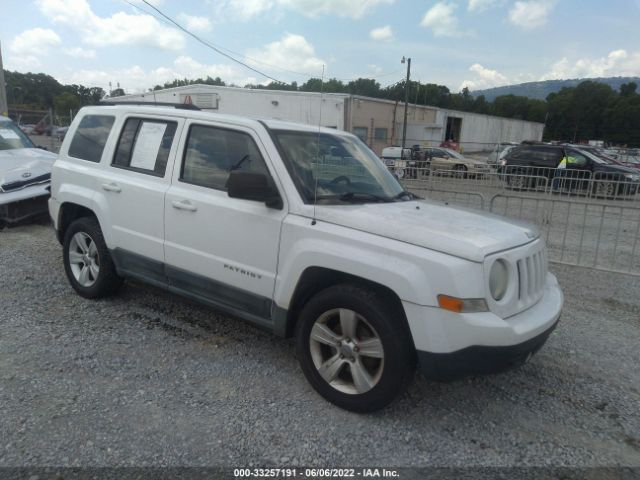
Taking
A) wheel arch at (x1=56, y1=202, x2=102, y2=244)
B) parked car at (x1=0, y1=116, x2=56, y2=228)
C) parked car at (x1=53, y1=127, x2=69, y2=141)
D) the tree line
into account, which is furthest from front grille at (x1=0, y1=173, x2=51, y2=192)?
the tree line

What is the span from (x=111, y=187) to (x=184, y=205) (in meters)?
1.01

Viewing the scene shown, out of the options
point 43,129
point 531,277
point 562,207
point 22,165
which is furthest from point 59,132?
point 531,277

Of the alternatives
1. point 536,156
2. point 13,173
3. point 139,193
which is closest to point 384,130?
point 536,156

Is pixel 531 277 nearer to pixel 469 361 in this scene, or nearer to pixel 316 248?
pixel 469 361

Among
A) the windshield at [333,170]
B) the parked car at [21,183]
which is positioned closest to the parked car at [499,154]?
the parked car at [21,183]

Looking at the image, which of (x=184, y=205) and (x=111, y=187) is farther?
(x=111, y=187)

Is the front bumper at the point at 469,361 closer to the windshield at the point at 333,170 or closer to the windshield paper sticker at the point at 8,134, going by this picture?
the windshield at the point at 333,170

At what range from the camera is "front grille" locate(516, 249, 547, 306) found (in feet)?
10.2

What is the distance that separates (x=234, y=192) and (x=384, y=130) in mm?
42066

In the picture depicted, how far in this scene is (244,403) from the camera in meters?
3.33

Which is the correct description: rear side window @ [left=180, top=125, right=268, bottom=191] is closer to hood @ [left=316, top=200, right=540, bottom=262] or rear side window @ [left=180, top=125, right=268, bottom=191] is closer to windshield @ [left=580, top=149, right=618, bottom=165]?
hood @ [left=316, top=200, right=540, bottom=262]

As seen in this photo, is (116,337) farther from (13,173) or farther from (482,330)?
(13,173)

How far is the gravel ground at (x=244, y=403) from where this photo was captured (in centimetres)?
286

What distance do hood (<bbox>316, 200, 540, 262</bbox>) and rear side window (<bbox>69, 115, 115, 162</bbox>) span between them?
262 cm
